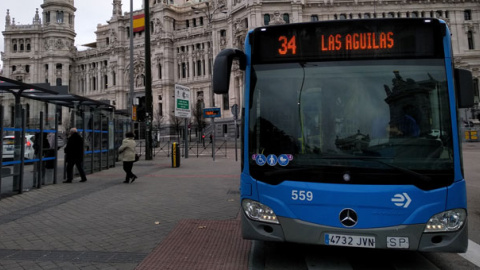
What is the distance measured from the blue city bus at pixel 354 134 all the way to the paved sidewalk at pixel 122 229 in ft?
3.83

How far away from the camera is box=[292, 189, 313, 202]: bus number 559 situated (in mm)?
3084

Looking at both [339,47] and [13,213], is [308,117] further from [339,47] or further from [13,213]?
[13,213]

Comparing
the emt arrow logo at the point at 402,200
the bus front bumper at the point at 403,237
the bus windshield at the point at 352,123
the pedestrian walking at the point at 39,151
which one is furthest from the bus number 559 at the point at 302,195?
the pedestrian walking at the point at 39,151

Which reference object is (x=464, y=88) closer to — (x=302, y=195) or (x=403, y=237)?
(x=403, y=237)

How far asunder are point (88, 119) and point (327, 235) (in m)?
10.6

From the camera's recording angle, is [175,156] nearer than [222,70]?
No

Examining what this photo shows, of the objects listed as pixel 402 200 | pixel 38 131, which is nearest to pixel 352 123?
pixel 402 200

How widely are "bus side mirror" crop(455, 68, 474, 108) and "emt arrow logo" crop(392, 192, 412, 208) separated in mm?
1236

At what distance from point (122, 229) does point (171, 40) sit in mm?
64090

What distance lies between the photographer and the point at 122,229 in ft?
16.2

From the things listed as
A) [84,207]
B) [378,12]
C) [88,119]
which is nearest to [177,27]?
[378,12]

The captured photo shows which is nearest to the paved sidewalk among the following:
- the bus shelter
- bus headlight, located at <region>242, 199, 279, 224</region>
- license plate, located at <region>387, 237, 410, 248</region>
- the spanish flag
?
bus headlight, located at <region>242, 199, 279, 224</region>

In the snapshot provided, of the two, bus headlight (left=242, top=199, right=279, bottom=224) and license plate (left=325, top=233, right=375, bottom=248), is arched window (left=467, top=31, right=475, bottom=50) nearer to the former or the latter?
license plate (left=325, top=233, right=375, bottom=248)

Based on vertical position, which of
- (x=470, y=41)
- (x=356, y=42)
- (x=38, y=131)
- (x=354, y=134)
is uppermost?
(x=470, y=41)
